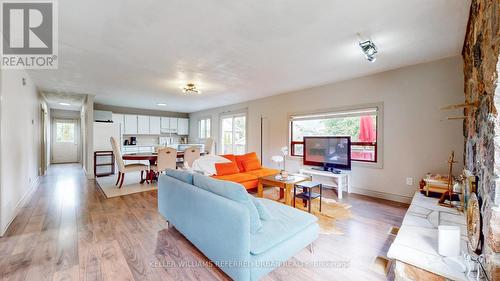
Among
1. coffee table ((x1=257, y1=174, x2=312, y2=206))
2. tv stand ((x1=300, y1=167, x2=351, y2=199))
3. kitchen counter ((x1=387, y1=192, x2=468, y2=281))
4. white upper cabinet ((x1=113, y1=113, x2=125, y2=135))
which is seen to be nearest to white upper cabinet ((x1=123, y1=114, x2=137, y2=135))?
white upper cabinet ((x1=113, y1=113, x2=125, y2=135))

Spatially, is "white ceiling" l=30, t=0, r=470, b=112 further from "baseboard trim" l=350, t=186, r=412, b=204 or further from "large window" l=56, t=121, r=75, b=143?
"large window" l=56, t=121, r=75, b=143

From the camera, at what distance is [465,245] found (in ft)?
5.49

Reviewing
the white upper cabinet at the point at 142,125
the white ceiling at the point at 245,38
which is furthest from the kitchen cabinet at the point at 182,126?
the white ceiling at the point at 245,38

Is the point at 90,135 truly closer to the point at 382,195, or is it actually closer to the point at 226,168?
the point at 226,168

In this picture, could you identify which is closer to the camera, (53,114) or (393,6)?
(393,6)

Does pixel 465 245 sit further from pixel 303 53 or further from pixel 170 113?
pixel 170 113

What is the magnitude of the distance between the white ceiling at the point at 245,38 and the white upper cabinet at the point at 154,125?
3.94 metres

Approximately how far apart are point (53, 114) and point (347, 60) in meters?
11.2

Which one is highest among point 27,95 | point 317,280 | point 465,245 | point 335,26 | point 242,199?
point 335,26

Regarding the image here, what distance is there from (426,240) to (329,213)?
1.42 m

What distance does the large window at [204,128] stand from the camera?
838cm

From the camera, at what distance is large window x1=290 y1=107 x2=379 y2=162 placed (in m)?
4.04

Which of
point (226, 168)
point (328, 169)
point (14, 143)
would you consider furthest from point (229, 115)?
point (14, 143)

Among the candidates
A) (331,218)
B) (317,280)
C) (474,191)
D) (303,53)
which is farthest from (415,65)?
(317,280)
